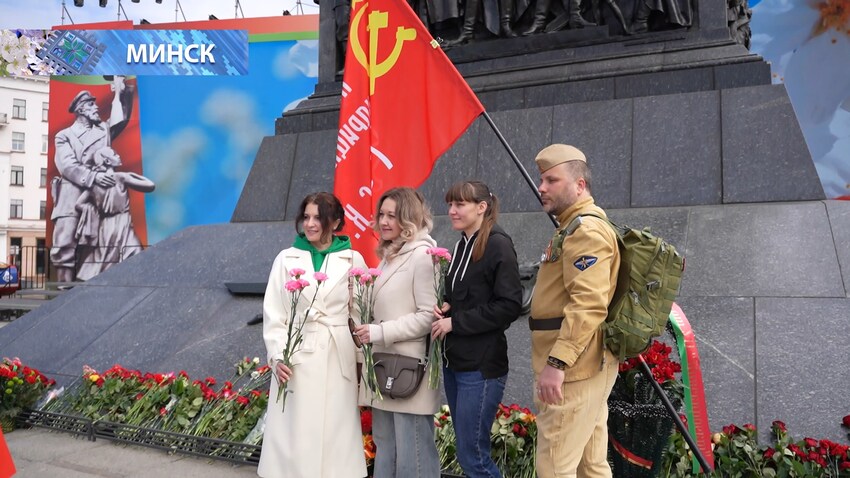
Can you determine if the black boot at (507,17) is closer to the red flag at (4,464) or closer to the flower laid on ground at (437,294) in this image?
the flower laid on ground at (437,294)

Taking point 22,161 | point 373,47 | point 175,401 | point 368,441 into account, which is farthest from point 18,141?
point 368,441

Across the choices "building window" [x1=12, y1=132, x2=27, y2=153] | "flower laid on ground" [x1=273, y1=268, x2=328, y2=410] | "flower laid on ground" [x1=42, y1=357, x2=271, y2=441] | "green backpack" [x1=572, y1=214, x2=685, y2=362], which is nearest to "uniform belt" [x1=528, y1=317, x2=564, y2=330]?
"green backpack" [x1=572, y1=214, x2=685, y2=362]

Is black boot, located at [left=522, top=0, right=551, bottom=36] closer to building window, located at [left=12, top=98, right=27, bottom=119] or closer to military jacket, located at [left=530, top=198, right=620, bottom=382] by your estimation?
military jacket, located at [left=530, top=198, right=620, bottom=382]

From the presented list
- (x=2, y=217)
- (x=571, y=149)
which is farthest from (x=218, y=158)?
(x=571, y=149)

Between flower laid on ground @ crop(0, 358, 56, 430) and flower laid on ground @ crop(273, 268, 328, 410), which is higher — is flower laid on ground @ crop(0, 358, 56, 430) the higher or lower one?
the lower one

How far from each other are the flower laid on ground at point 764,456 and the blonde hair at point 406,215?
5.29ft

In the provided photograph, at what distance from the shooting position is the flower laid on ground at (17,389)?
5.33m

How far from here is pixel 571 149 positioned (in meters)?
2.76

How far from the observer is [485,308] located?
3.03 metres

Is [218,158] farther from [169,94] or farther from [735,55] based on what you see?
[735,55]

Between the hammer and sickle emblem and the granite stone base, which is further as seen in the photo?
the hammer and sickle emblem

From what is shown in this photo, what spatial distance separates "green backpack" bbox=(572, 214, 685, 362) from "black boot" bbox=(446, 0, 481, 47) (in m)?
6.24

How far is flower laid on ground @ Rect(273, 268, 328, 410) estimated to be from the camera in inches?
124

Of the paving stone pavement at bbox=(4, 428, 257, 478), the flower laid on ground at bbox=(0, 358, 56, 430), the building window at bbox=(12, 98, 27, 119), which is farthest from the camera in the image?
the building window at bbox=(12, 98, 27, 119)
